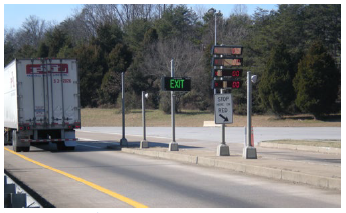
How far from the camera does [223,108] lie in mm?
18016

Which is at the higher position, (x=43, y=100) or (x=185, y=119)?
(x=43, y=100)

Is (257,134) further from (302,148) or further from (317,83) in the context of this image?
(317,83)

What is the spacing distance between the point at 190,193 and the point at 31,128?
45.5 ft

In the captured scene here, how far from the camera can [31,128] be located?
23312mm

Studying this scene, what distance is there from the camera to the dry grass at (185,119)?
174ft

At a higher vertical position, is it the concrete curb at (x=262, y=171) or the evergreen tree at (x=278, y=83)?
the evergreen tree at (x=278, y=83)

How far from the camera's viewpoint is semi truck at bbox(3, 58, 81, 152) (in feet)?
76.0

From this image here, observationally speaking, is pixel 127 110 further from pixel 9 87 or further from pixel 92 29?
pixel 9 87

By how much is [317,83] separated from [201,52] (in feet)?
66.9

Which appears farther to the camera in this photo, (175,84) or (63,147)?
(63,147)

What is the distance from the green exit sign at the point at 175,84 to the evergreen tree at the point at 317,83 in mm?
34668

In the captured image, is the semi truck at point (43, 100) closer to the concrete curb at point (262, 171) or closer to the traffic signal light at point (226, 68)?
the concrete curb at point (262, 171)

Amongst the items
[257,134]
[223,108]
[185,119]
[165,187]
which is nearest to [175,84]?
[223,108]

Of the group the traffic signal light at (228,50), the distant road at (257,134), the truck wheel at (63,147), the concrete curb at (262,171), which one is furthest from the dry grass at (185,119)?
the traffic signal light at (228,50)
